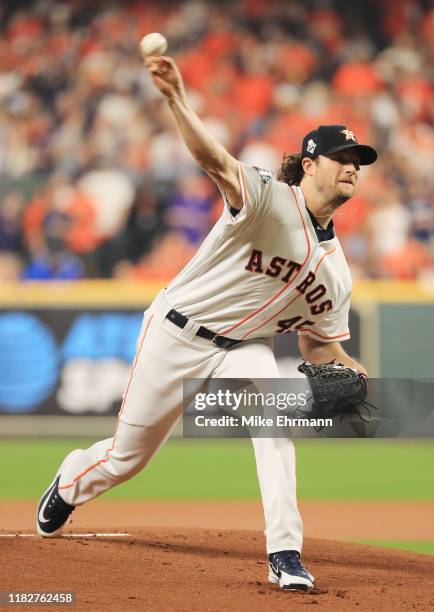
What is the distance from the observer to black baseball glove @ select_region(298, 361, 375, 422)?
4320 mm

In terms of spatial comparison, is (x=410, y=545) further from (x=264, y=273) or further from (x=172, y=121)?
(x=172, y=121)

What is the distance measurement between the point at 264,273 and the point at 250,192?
41cm

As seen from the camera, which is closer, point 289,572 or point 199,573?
point 289,572

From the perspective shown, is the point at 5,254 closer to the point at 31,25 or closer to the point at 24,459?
the point at 24,459

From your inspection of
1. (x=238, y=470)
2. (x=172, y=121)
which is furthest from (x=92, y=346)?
(x=172, y=121)

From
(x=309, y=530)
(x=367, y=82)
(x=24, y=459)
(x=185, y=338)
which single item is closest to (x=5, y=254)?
(x=24, y=459)

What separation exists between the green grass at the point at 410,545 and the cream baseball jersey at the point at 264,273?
1667 mm

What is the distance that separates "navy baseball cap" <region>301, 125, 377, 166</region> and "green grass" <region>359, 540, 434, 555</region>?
7.38 ft

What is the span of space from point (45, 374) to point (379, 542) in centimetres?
463

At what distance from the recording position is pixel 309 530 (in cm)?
593

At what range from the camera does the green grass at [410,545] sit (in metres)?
5.48
